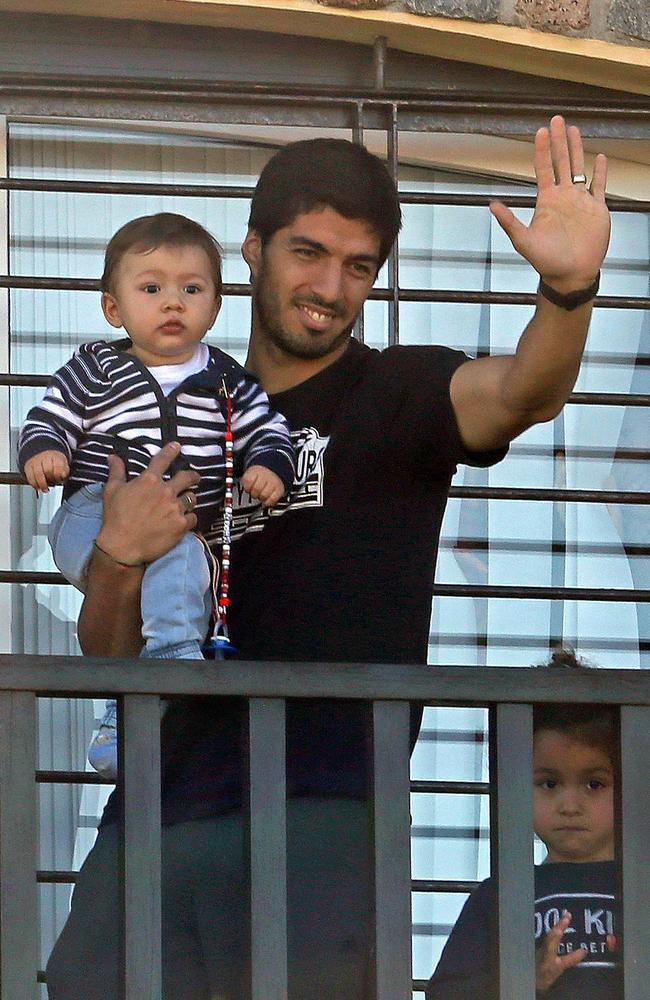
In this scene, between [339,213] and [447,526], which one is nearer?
[339,213]

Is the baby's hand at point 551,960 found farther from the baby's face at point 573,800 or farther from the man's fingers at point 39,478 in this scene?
the man's fingers at point 39,478

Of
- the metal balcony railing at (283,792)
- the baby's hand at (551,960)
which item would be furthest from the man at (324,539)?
the baby's hand at (551,960)

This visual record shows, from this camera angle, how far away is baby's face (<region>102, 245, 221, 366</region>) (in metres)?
3.24

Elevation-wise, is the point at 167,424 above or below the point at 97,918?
above

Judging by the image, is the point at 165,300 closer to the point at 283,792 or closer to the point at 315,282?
the point at 315,282

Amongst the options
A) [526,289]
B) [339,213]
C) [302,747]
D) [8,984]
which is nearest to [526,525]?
[526,289]

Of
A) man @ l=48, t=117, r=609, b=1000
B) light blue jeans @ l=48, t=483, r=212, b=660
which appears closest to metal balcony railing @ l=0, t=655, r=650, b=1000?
man @ l=48, t=117, r=609, b=1000

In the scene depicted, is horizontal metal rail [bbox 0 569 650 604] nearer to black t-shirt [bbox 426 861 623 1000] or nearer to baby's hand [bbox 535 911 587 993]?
black t-shirt [bbox 426 861 623 1000]

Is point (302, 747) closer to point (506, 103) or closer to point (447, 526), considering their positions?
point (447, 526)

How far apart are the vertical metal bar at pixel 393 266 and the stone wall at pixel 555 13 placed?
268 millimetres

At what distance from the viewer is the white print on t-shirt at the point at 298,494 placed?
3.07m

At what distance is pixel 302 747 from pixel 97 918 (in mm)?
448

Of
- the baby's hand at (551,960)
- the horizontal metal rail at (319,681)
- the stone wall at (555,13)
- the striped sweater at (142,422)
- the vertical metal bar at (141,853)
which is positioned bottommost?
the baby's hand at (551,960)

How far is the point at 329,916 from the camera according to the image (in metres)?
Answer: 2.76
